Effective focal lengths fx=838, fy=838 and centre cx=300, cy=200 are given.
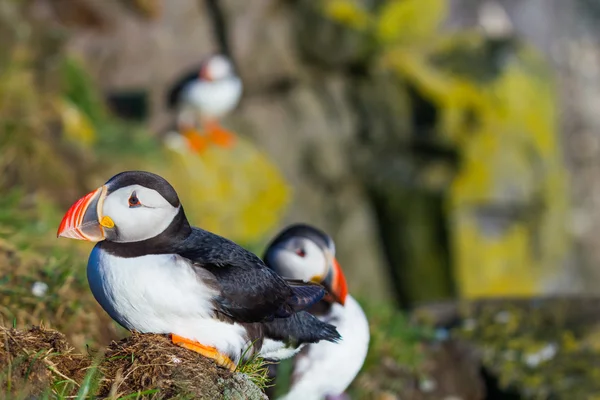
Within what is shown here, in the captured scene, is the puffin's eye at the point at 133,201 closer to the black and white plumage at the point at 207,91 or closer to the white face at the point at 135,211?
the white face at the point at 135,211

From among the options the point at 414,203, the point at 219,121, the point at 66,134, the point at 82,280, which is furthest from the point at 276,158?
the point at 82,280

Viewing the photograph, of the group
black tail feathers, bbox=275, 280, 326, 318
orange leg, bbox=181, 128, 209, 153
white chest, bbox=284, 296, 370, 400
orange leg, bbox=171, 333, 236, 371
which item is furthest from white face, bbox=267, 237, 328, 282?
orange leg, bbox=181, 128, 209, 153

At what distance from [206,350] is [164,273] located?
11.4 inches

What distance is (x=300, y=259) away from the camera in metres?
3.44

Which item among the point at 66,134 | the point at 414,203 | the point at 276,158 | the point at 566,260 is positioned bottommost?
the point at 66,134

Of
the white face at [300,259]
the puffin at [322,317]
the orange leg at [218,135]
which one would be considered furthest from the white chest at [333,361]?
the orange leg at [218,135]

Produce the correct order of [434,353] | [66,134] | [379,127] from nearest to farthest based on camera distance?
[434,353] < [66,134] < [379,127]

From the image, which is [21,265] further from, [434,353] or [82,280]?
[434,353]

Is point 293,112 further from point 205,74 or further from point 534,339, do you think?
point 534,339

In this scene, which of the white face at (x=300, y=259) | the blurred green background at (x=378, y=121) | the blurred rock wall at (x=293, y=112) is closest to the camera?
the white face at (x=300, y=259)

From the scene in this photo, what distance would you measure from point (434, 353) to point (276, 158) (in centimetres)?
512

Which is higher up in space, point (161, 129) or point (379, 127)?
point (379, 127)

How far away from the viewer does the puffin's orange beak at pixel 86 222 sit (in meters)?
2.50

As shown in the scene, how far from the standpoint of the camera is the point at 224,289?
2555mm
